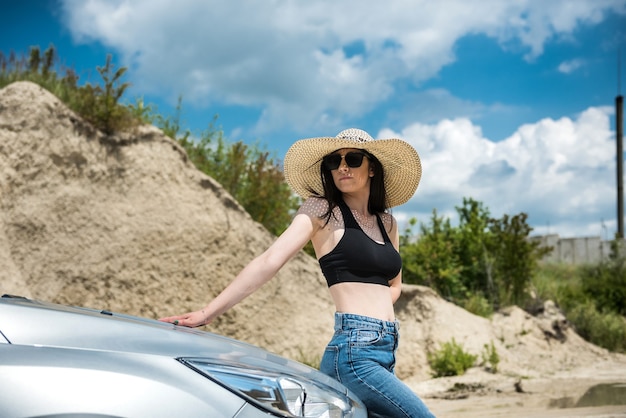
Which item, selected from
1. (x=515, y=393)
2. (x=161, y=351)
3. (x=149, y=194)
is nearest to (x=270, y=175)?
(x=149, y=194)

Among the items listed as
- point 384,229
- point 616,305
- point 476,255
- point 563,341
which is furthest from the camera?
point 616,305

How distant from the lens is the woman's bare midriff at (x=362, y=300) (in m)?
3.08

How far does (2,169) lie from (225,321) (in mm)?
3153

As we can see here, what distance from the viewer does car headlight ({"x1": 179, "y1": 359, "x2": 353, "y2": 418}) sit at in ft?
7.38

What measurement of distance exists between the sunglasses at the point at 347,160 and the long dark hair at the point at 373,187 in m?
0.04

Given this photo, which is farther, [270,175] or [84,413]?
[270,175]

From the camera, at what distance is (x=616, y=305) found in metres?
14.4

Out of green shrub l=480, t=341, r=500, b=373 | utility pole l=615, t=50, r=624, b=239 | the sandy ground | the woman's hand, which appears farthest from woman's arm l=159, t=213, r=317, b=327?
utility pole l=615, t=50, r=624, b=239

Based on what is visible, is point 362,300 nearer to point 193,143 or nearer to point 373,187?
point 373,187

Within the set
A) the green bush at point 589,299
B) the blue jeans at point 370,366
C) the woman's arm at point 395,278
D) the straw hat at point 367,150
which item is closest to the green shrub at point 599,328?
the green bush at point 589,299

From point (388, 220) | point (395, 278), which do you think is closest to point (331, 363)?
point (395, 278)

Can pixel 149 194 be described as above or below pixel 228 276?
above

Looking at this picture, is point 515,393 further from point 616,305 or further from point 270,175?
point 616,305

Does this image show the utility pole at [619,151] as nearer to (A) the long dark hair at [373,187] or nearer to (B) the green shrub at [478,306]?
(B) the green shrub at [478,306]
